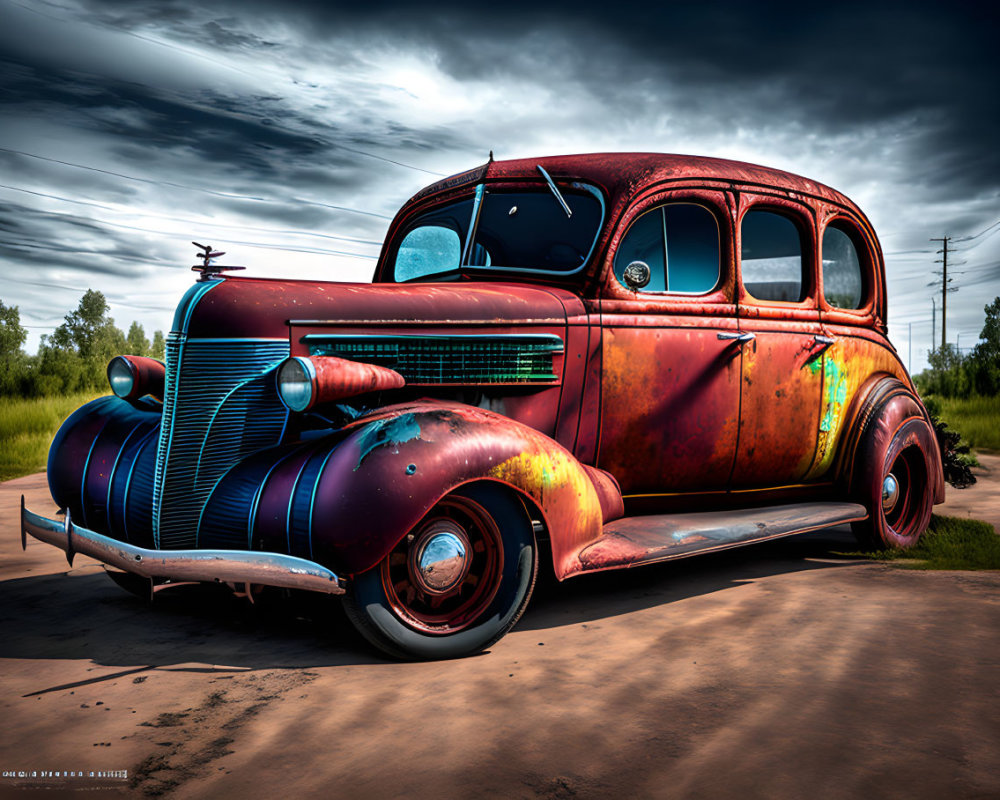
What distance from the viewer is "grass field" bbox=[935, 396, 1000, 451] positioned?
36.9ft

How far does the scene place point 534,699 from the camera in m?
2.62

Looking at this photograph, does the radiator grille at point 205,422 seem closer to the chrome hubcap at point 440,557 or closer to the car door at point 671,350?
the chrome hubcap at point 440,557

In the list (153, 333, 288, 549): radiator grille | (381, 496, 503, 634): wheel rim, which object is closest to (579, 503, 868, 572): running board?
(381, 496, 503, 634): wheel rim

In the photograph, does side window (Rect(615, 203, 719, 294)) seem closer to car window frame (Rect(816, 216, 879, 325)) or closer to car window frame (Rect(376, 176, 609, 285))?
car window frame (Rect(376, 176, 609, 285))

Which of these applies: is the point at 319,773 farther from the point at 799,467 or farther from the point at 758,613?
the point at 799,467

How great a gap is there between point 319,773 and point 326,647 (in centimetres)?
104

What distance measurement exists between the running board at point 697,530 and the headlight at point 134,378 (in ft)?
7.13

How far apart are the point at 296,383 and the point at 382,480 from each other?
1.62ft

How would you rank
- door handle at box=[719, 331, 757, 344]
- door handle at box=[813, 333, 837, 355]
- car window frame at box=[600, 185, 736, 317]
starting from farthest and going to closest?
door handle at box=[813, 333, 837, 355] → door handle at box=[719, 331, 757, 344] → car window frame at box=[600, 185, 736, 317]

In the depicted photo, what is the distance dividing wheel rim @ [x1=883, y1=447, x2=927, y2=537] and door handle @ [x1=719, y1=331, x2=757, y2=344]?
167cm

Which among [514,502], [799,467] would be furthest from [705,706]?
[799,467]

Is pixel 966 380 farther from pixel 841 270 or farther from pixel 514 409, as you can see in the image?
pixel 514 409

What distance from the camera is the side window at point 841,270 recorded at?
4934 millimetres

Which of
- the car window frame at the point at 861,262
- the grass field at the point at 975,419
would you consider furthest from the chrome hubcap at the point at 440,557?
the grass field at the point at 975,419
